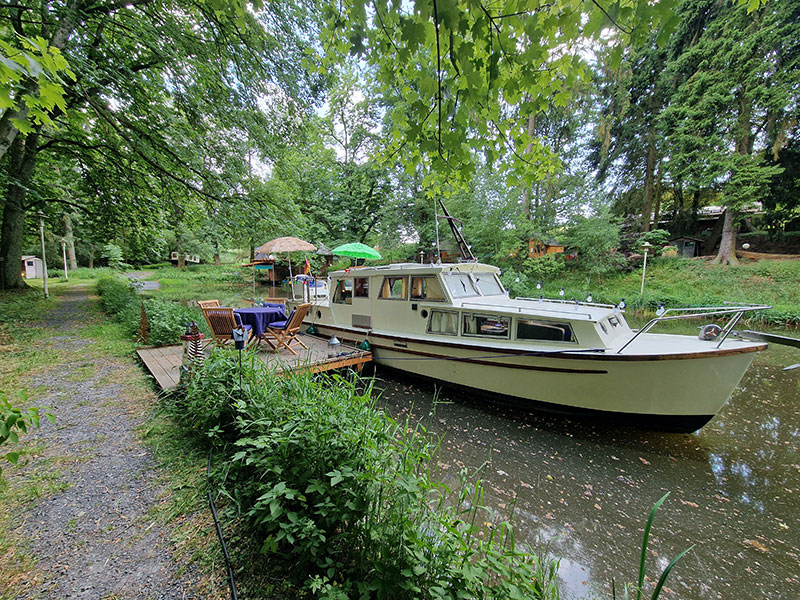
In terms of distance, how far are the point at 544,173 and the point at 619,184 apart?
68.4 feet

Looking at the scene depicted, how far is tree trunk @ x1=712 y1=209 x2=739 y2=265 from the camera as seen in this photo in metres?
13.7

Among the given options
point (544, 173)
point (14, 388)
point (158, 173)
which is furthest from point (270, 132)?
point (544, 173)

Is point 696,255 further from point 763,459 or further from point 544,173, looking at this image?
point 544,173

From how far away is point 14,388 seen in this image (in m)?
3.65

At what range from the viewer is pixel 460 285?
5.72m

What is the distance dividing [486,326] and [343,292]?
11.5 ft

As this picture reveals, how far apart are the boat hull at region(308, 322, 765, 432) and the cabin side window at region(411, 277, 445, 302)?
2.75 ft

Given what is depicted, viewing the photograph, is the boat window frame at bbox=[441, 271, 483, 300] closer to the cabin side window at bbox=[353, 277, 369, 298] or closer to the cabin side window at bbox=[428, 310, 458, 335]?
the cabin side window at bbox=[428, 310, 458, 335]

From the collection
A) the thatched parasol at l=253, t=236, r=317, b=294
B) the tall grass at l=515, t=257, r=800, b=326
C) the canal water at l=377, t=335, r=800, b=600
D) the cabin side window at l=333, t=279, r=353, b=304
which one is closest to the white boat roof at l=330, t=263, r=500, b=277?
the cabin side window at l=333, t=279, r=353, b=304

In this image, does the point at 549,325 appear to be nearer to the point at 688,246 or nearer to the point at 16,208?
the point at 16,208

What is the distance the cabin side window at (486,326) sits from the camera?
4.85m

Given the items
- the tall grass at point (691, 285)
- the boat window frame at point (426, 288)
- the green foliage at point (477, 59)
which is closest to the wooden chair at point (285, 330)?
the boat window frame at point (426, 288)

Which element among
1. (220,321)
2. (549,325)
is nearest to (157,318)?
(220,321)

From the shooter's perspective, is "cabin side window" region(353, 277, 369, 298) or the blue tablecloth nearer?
the blue tablecloth
